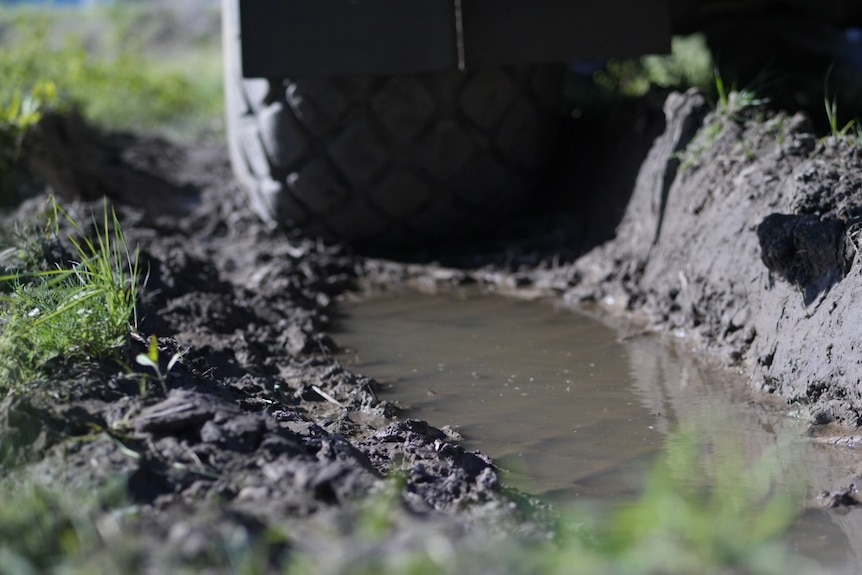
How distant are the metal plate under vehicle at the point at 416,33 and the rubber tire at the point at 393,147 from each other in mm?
248

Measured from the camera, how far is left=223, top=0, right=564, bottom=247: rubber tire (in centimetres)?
418

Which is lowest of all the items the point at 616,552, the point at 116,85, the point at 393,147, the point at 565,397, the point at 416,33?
the point at 565,397

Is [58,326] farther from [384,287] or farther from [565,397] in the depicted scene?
[384,287]

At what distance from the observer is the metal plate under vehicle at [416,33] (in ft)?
12.6

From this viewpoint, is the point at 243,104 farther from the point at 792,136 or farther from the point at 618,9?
the point at 792,136

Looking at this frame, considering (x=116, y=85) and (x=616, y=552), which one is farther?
(x=116, y=85)

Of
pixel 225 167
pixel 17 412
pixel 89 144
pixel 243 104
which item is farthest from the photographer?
pixel 225 167

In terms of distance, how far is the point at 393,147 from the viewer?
425 cm

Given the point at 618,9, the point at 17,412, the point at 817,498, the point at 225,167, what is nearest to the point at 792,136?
the point at 618,9

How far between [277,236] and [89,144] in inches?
59.1

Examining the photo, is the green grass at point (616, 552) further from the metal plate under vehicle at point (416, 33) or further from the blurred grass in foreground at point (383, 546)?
the metal plate under vehicle at point (416, 33)

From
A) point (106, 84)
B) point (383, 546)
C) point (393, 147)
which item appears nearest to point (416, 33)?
point (393, 147)

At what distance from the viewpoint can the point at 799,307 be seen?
2.83 meters

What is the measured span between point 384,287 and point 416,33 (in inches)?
38.4
